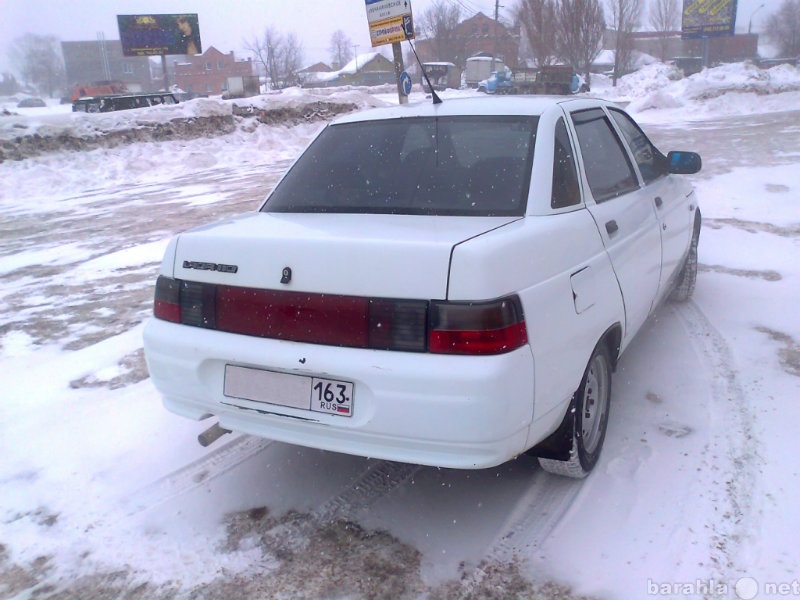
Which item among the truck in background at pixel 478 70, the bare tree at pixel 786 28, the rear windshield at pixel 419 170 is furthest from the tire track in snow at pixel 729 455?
the bare tree at pixel 786 28

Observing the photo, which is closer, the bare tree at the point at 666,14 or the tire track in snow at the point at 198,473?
the tire track in snow at the point at 198,473

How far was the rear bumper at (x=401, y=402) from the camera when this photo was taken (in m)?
2.24

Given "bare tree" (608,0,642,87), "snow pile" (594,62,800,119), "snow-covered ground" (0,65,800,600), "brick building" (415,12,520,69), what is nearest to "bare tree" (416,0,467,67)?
"brick building" (415,12,520,69)

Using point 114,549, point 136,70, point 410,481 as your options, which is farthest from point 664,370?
point 136,70

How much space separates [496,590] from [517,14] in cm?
3511

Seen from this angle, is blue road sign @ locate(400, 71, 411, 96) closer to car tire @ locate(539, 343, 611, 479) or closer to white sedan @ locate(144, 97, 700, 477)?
white sedan @ locate(144, 97, 700, 477)

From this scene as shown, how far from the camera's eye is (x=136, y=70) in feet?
301

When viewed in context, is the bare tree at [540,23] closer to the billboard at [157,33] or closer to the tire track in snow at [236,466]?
the billboard at [157,33]

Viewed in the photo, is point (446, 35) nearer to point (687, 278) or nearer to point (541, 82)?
point (541, 82)

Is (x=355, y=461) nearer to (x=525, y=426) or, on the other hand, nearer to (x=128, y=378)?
(x=525, y=426)

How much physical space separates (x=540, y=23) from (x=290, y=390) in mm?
33426

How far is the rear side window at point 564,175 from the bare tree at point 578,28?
102 feet

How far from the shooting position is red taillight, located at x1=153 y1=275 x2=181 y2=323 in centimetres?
275

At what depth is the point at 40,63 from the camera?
90.9 m
